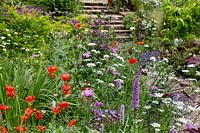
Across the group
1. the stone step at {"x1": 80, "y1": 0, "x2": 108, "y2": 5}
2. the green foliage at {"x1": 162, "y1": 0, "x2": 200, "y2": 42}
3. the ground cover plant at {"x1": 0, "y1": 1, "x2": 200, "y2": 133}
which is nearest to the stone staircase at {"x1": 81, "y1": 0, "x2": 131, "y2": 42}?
the stone step at {"x1": 80, "y1": 0, "x2": 108, "y2": 5}

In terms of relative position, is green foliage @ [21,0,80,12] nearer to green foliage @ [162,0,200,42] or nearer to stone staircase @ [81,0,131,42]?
stone staircase @ [81,0,131,42]

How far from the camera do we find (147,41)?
8.64 meters

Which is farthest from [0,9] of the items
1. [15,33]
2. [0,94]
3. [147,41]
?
[0,94]

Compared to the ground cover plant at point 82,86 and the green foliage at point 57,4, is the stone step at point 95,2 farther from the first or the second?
the ground cover plant at point 82,86

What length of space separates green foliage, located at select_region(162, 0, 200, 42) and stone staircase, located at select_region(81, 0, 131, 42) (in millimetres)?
927

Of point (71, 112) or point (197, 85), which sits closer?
point (71, 112)

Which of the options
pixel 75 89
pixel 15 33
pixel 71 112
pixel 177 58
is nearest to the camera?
pixel 71 112

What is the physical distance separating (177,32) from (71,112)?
513 centimetres

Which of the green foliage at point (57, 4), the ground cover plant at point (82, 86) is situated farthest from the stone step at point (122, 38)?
the green foliage at point (57, 4)

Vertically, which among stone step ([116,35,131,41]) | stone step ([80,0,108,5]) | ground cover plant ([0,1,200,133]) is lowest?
stone step ([116,35,131,41])

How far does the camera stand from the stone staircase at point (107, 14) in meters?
9.62

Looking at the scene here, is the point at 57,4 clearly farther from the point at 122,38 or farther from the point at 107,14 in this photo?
the point at 122,38

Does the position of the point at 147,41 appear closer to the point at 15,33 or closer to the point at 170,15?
the point at 170,15

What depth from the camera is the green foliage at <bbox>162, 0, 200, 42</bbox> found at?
9125 mm
